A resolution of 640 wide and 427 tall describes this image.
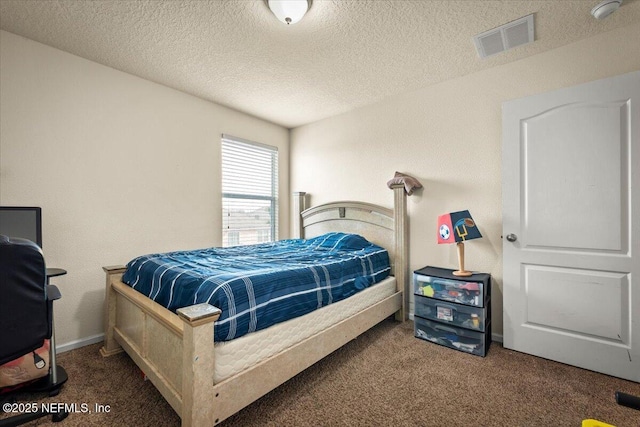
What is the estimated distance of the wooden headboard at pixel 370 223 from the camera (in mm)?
2930

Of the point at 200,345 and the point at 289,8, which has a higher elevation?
the point at 289,8

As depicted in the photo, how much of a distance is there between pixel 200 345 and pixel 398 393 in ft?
4.10

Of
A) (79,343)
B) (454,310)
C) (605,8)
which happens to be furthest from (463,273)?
(79,343)

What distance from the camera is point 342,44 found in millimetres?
2238

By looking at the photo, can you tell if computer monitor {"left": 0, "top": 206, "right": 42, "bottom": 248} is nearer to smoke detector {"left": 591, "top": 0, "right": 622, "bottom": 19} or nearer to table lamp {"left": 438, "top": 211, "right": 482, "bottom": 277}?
table lamp {"left": 438, "top": 211, "right": 482, "bottom": 277}

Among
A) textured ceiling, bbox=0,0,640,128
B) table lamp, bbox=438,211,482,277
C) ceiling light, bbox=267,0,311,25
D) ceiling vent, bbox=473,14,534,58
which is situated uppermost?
textured ceiling, bbox=0,0,640,128

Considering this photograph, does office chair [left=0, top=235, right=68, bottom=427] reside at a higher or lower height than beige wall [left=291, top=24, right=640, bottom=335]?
lower

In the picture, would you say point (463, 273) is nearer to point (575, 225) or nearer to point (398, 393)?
point (575, 225)

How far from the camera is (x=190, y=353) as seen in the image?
→ 1253 mm

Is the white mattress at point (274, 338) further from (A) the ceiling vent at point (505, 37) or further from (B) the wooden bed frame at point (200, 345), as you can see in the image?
(A) the ceiling vent at point (505, 37)

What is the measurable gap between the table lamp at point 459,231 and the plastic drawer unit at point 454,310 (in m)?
0.15

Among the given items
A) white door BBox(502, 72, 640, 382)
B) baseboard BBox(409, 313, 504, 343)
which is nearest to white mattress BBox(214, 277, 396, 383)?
baseboard BBox(409, 313, 504, 343)

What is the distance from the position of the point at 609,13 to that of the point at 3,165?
14.4 ft

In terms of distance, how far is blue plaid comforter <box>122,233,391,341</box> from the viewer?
149 centimetres
